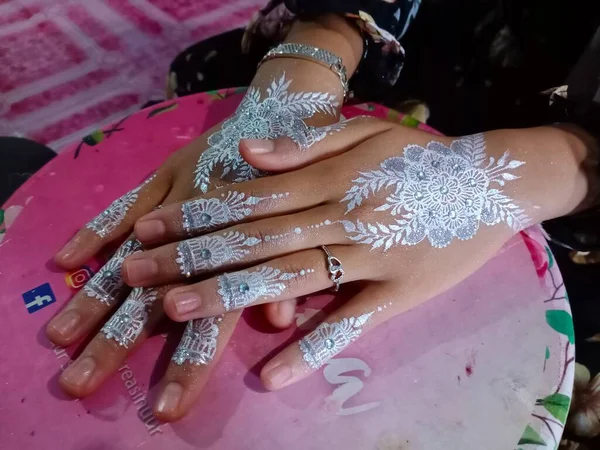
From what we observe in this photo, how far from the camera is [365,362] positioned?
20.9 inches

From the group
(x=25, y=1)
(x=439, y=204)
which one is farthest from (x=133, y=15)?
(x=439, y=204)

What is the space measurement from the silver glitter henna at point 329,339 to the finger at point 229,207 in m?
0.13

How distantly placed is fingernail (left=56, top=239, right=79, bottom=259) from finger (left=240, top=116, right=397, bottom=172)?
0.21 m

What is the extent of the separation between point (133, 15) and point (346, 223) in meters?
1.19

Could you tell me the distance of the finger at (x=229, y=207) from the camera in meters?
0.54

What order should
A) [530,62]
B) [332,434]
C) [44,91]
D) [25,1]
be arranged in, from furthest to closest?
[25,1] < [44,91] < [530,62] < [332,434]

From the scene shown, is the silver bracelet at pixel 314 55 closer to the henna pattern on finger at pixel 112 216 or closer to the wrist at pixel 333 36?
the wrist at pixel 333 36

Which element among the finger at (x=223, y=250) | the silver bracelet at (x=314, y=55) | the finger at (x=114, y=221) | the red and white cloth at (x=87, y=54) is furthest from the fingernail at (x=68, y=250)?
the red and white cloth at (x=87, y=54)

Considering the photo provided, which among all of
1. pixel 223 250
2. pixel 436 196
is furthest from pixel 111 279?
pixel 436 196

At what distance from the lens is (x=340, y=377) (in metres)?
0.52

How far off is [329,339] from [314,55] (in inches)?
14.8

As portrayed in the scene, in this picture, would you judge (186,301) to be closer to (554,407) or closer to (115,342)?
(115,342)

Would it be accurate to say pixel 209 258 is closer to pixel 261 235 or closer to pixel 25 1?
pixel 261 235

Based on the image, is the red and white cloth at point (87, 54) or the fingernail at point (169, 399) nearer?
the fingernail at point (169, 399)
